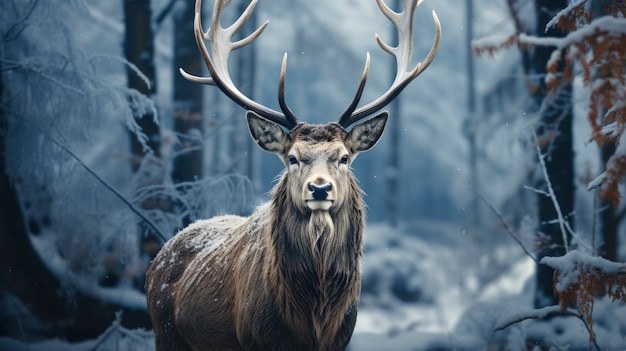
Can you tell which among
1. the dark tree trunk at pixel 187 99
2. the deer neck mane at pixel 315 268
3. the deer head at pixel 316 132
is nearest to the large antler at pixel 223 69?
the deer head at pixel 316 132

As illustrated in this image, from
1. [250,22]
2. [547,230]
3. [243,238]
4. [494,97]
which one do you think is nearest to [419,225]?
[494,97]

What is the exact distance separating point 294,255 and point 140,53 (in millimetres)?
4513

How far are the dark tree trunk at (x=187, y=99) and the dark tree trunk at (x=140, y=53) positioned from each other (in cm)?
42


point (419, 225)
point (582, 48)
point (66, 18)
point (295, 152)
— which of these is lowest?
point (419, 225)

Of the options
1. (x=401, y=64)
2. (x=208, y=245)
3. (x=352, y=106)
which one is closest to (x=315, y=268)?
(x=352, y=106)

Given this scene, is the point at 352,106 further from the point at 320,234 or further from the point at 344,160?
the point at 320,234

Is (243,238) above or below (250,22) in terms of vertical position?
below

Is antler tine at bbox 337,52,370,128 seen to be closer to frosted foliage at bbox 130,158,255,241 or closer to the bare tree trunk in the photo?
frosted foliage at bbox 130,158,255,241

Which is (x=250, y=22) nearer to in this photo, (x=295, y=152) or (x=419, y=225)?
(x=295, y=152)

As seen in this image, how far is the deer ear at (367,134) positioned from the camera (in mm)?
4957

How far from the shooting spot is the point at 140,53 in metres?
8.23

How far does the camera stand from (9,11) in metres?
7.63

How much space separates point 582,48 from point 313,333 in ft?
8.79

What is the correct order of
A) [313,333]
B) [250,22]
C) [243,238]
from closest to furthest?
1. [313,333]
2. [243,238]
3. [250,22]
